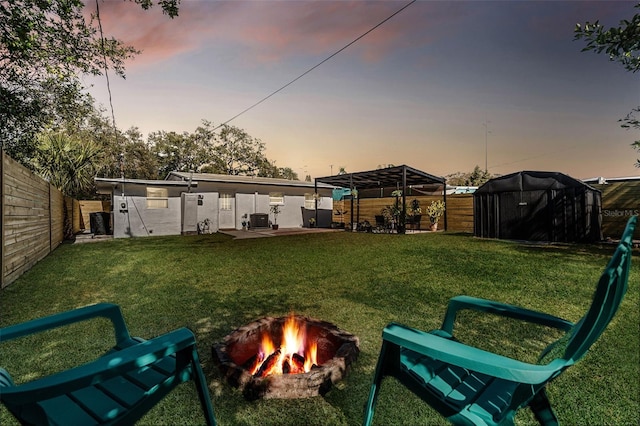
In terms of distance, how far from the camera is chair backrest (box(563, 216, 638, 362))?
3.53ft

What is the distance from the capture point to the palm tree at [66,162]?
1436 centimetres

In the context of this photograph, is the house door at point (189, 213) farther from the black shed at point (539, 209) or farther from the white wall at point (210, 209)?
the black shed at point (539, 209)

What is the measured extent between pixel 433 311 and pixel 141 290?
4.89m

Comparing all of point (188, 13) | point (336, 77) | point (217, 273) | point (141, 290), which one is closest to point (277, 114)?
point (336, 77)

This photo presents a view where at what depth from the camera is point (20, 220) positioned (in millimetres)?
5906

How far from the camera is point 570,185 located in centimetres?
1089

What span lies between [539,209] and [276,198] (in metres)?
14.3

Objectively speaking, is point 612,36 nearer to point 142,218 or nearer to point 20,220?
point 20,220

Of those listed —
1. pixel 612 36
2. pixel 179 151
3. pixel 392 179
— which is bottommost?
pixel 392 179

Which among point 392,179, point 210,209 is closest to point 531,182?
point 392,179

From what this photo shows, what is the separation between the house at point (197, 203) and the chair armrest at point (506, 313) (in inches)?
604

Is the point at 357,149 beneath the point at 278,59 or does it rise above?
beneath

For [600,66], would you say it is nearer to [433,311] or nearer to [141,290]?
[433,311]

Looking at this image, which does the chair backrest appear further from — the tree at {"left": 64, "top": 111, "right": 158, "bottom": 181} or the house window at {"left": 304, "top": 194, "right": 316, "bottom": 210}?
the tree at {"left": 64, "top": 111, "right": 158, "bottom": 181}
